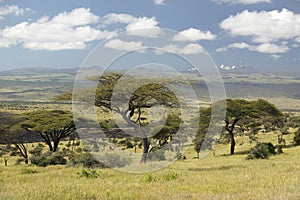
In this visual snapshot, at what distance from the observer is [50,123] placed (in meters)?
52.5

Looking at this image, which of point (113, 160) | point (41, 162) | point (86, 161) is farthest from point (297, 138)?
point (86, 161)

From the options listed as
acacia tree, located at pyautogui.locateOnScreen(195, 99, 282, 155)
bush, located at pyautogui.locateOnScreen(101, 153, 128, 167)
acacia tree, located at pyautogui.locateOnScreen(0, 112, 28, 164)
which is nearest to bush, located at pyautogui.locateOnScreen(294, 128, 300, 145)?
acacia tree, located at pyautogui.locateOnScreen(195, 99, 282, 155)

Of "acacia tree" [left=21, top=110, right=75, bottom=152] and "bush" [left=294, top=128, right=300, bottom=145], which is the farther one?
"bush" [left=294, top=128, right=300, bottom=145]

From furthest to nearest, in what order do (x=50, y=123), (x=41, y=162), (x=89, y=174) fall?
1. (x=50, y=123)
2. (x=41, y=162)
3. (x=89, y=174)

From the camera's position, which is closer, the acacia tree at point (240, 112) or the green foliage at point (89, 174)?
the green foliage at point (89, 174)

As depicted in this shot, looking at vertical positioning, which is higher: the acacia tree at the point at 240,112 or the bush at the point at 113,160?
the acacia tree at the point at 240,112

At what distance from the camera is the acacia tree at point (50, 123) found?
171 ft

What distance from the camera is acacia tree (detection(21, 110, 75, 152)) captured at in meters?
52.0

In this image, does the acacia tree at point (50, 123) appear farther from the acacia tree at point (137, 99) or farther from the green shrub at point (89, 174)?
the green shrub at point (89, 174)

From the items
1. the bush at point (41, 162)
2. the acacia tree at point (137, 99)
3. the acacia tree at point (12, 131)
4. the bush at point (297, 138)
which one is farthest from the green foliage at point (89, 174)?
the bush at point (297, 138)

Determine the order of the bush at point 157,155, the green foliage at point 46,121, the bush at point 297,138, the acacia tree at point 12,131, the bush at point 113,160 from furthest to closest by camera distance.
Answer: the bush at point 297,138
the acacia tree at point 12,131
the green foliage at point 46,121
the bush at point 157,155
the bush at point 113,160

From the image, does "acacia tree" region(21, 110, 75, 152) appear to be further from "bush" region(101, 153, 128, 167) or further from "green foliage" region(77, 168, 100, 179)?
"green foliage" region(77, 168, 100, 179)

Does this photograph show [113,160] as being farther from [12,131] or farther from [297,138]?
[297,138]

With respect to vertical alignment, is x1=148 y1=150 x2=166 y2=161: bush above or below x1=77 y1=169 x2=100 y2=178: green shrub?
below
